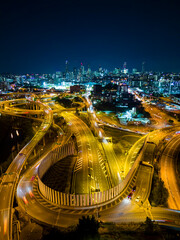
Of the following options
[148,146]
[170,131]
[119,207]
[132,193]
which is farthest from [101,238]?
[170,131]

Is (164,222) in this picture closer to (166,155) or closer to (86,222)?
(86,222)

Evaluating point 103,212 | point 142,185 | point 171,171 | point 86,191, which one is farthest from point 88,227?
point 171,171

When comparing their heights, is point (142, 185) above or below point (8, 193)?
below

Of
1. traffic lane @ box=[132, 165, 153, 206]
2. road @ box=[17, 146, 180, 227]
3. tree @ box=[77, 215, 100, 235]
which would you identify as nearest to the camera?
tree @ box=[77, 215, 100, 235]

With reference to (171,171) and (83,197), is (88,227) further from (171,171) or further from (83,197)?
(171,171)

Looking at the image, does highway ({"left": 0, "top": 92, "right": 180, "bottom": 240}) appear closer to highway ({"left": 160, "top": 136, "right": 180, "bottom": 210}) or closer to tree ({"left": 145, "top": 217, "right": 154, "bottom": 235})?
highway ({"left": 160, "top": 136, "right": 180, "bottom": 210})

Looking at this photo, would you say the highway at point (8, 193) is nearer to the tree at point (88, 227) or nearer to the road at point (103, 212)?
the road at point (103, 212)

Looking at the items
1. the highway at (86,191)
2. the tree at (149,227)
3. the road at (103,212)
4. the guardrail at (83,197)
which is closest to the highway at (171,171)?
the highway at (86,191)

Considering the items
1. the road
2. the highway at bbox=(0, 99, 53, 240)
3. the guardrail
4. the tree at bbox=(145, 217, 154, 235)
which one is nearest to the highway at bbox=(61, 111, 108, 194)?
the guardrail
